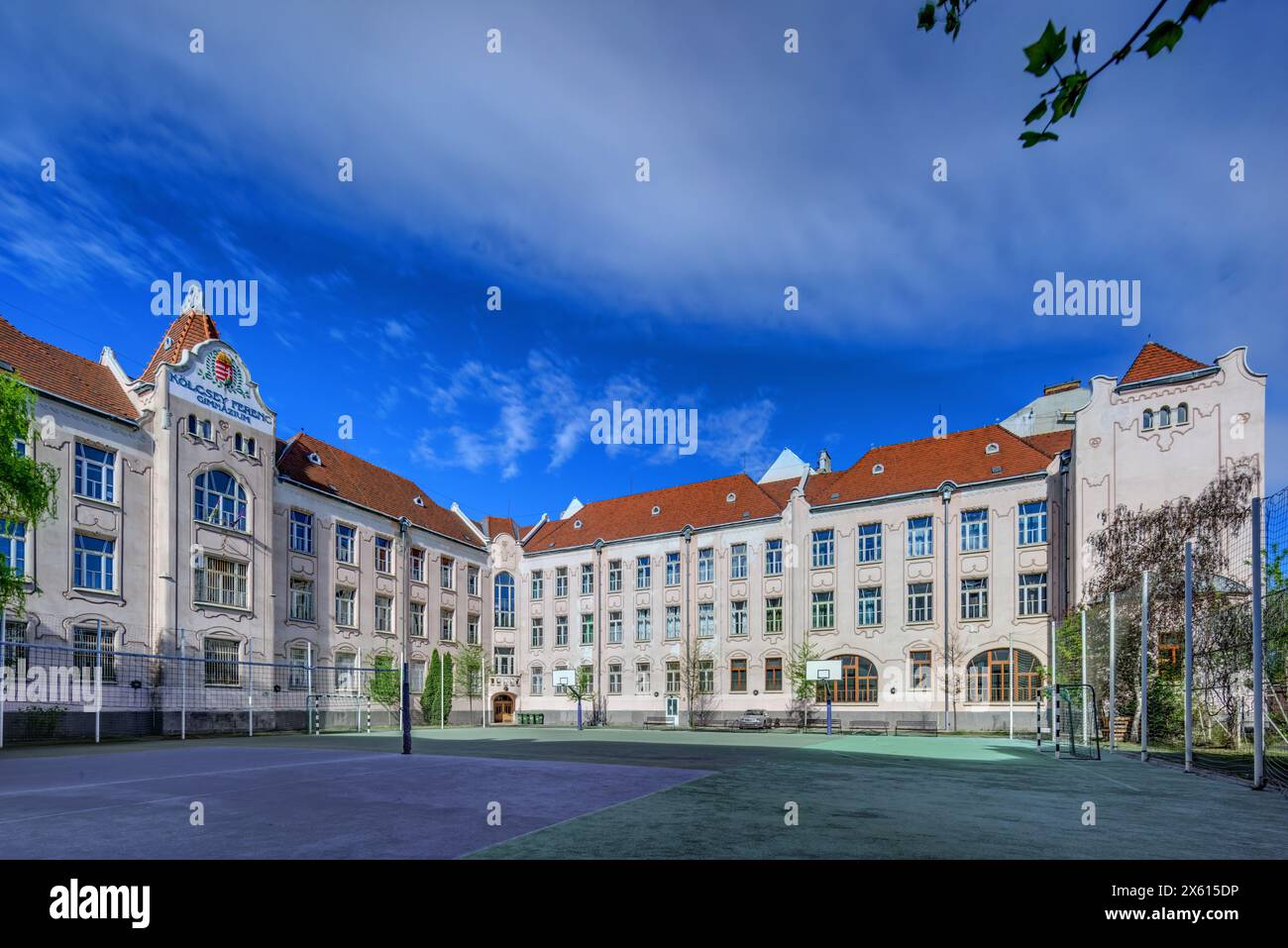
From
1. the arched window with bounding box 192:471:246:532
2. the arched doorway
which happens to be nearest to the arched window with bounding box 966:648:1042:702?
the arched doorway

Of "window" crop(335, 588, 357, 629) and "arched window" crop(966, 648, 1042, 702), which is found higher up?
"window" crop(335, 588, 357, 629)

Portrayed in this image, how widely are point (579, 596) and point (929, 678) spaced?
24.4 meters

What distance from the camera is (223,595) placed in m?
38.7

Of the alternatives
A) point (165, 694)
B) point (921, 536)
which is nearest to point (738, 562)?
point (921, 536)

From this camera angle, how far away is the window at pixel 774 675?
4925cm

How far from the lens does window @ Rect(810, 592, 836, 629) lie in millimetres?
48156

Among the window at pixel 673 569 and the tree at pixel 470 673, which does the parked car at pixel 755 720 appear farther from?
the tree at pixel 470 673

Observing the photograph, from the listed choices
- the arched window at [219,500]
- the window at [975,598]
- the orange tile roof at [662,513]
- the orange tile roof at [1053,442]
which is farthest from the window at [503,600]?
the orange tile roof at [1053,442]

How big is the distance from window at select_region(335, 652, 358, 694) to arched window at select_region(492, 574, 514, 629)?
609 inches

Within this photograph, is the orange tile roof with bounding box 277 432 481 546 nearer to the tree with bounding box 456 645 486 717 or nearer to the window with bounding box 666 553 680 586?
the tree with bounding box 456 645 486 717

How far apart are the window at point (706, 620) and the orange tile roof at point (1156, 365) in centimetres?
2597

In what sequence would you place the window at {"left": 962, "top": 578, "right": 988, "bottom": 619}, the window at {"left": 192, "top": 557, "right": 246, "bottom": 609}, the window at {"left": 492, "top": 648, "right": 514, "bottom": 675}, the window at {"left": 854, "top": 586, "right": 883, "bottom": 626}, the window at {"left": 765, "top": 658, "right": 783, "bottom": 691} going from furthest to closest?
1. the window at {"left": 492, "top": 648, "right": 514, "bottom": 675}
2. the window at {"left": 765, "top": 658, "right": 783, "bottom": 691}
3. the window at {"left": 854, "top": 586, "right": 883, "bottom": 626}
4. the window at {"left": 962, "top": 578, "right": 988, "bottom": 619}
5. the window at {"left": 192, "top": 557, "right": 246, "bottom": 609}
